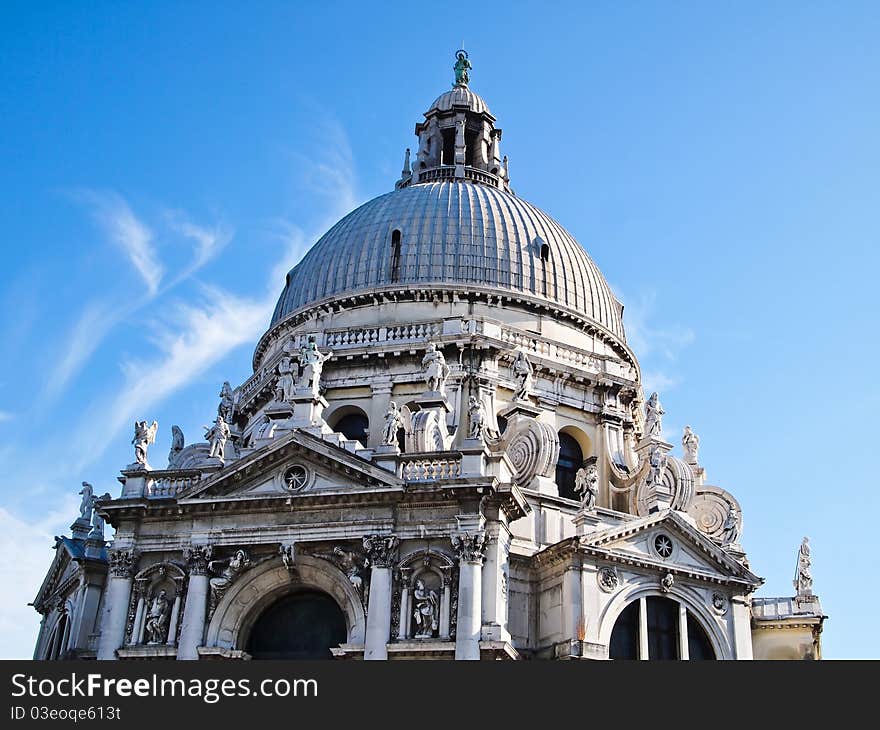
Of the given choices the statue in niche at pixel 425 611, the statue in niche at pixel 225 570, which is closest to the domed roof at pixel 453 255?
the statue in niche at pixel 225 570

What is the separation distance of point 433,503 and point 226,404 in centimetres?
1487

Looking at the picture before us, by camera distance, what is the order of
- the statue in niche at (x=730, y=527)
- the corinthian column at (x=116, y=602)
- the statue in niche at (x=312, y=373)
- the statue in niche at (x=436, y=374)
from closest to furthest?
the corinthian column at (x=116, y=602)
the statue in niche at (x=312, y=373)
the statue in niche at (x=436, y=374)
the statue in niche at (x=730, y=527)

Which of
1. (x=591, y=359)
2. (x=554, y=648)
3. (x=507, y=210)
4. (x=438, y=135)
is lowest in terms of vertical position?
(x=554, y=648)

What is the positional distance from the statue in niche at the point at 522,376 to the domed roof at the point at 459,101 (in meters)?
18.1

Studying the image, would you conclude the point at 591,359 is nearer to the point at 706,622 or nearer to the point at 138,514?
the point at 706,622

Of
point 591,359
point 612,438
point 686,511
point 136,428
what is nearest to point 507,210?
point 591,359

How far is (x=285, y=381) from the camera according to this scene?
37719mm

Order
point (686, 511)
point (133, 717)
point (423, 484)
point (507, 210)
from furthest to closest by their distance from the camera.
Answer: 1. point (507, 210)
2. point (686, 511)
3. point (423, 484)
4. point (133, 717)

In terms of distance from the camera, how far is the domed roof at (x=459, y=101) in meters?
54.0

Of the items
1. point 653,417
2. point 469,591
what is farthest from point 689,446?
point 469,591

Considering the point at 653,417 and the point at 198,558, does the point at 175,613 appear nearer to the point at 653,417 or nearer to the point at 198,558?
the point at 198,558

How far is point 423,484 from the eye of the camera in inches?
1220

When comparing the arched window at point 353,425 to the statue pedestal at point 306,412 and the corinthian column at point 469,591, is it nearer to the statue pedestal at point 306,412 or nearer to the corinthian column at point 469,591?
the statue pedestal at point 306,412

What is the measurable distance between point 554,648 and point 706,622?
5.27 meters
